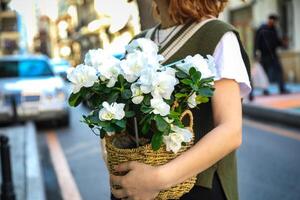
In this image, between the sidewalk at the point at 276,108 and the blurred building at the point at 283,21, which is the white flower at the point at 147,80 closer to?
the sidewalk at the point at 276,108

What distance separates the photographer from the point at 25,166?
7320mm

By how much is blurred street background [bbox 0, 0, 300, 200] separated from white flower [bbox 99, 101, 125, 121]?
32 cm

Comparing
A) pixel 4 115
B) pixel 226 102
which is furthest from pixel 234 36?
pixel 4 115

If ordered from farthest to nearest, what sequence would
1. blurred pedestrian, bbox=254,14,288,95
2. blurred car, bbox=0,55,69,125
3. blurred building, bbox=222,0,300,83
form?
blurred building, bbox=222,0,300,83 < blurred pedestrian, bbox=254,14,288,95 < blurred car, bbox=0,55,69,125

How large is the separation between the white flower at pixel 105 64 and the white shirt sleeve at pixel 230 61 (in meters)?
0.29

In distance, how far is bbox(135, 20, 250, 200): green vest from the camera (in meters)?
1.67

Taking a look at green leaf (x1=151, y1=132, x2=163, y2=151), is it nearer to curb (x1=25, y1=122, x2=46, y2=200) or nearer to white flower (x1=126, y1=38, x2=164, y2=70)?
white flower (x1=126, y1=38, x2=164, y2=70)

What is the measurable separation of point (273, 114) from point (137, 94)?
10266 mm

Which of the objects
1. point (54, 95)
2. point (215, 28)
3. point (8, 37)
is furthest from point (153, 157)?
point (8, 37)

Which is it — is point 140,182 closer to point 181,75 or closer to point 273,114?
point 181,75

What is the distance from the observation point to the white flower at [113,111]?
4.96 ft

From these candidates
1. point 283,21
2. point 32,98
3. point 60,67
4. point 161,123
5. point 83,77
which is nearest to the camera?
point 161,123

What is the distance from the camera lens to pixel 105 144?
5.61 feet

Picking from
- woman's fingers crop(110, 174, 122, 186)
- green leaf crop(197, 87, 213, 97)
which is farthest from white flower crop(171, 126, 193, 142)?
woman's fingers crop(110, 174, 122, 186)
